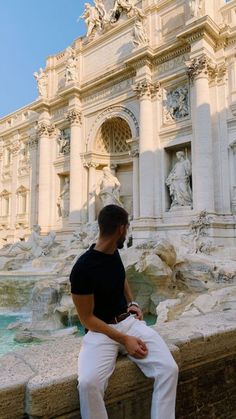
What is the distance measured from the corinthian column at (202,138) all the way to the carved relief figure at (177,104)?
95cm

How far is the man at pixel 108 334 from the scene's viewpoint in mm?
1468

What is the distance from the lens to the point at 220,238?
11258 mm

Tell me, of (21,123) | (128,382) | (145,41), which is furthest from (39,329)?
(21,123)

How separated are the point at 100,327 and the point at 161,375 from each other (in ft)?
1.22

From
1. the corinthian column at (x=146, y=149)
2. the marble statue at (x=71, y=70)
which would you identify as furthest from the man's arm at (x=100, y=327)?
the marble statue at (x=71, y=70)

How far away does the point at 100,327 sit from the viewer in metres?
1.59

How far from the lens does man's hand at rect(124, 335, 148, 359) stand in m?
1.59

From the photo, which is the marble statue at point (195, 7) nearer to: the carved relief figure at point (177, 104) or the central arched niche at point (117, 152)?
the carved relief figure at point (177, 104)

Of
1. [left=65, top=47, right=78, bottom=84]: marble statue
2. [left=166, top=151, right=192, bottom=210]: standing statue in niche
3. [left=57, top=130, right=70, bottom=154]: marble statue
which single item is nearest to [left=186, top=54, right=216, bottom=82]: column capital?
[left=166, top=151, right=192, bottom=210]: standing statue in niche

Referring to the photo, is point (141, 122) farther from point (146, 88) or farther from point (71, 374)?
point (71, 374)

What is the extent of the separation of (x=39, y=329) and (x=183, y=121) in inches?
374

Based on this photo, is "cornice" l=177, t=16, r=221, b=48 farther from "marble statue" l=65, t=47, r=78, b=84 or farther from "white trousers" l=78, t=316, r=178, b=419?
"white trousers" l=78, t=316, r=178, b=419

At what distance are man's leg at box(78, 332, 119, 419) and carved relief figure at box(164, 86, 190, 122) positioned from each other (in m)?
12.4

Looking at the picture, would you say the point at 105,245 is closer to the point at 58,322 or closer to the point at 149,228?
the point at 58,322
